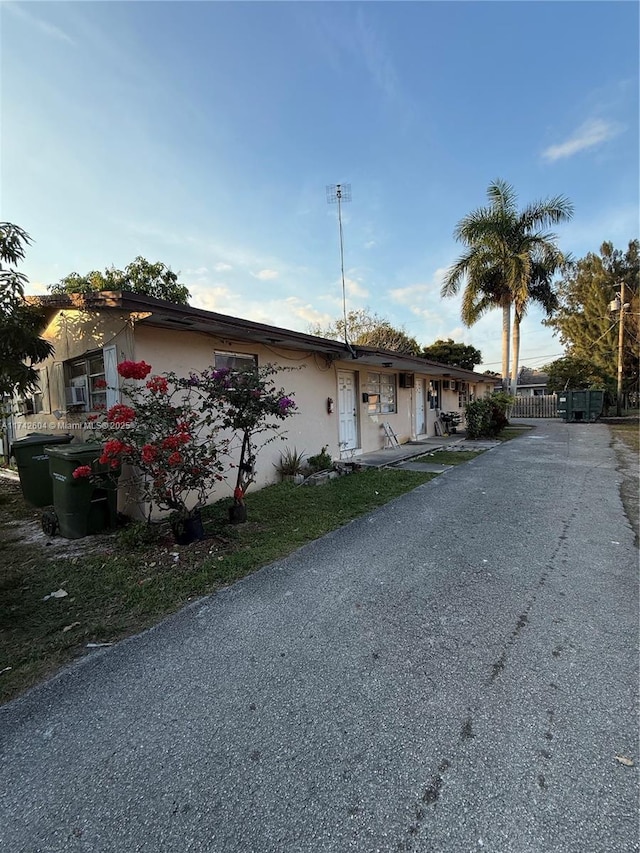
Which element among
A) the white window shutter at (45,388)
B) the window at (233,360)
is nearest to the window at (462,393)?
the window at (233,360)

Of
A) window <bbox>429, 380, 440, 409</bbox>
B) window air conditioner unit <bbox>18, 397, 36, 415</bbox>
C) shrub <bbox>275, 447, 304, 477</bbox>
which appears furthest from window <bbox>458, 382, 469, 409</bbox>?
Answer: window air conditioner unit <bbox>18, 397, 36, 415</bbox>

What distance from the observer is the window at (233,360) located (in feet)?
20.5

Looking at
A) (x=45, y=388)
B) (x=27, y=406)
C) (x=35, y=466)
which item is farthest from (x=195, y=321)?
(x=27, y=406)

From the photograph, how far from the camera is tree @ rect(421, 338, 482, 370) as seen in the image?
26078mm

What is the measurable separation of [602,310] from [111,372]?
3220cm

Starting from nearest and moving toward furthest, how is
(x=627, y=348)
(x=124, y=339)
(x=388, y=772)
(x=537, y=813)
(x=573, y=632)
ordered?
(x=537, y=813) < (x=388, y=772) < (x=573, y=632) < (x=124, y=339) < (x=627, y=348)

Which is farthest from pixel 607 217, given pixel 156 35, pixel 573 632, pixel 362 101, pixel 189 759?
pixel 189 759

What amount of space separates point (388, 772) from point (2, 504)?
7.28m

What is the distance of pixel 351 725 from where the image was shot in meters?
1.84

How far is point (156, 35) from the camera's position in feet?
20.0

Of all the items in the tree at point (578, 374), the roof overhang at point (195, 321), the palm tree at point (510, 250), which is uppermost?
the palm tree at point (510, 250)

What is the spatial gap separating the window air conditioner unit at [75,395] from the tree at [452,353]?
22.5 meters

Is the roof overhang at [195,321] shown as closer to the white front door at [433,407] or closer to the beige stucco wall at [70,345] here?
the beige stucco wall at [70,345]

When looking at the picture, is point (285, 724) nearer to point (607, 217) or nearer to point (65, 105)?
point (65, 105)
